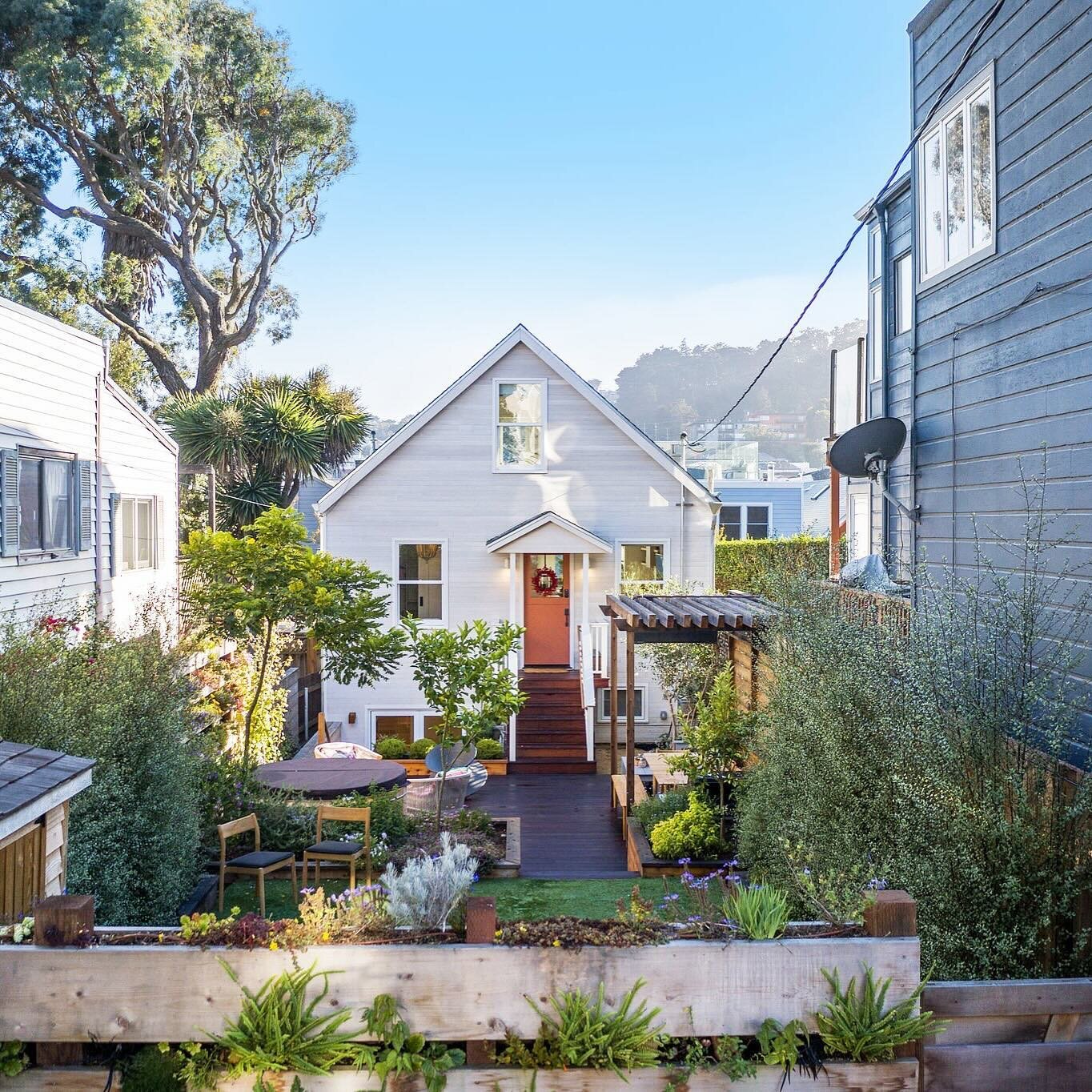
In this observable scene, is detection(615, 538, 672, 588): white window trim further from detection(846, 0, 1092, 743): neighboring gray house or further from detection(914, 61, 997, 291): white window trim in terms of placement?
detection(914, 61, 997, 291): white window trim

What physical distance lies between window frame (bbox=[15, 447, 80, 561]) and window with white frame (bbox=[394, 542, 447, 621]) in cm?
775

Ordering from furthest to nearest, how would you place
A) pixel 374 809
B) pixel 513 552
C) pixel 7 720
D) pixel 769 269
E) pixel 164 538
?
pixel 769 269 < pixel 513 552 < pixel 164 538 < pixel 374 809 < pixel 7 720

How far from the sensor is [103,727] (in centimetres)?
614

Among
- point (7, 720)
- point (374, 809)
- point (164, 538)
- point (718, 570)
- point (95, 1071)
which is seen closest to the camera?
point (95, 1071)

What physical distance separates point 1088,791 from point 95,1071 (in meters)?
4.54

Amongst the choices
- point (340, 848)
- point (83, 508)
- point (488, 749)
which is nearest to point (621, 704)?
point (488, 749)

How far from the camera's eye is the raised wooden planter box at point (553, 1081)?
12.4ft

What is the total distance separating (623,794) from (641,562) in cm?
700

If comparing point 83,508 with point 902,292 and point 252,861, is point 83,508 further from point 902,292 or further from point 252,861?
point 902,292

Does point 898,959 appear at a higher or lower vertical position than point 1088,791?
lower

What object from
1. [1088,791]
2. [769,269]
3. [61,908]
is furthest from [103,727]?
[769,269]

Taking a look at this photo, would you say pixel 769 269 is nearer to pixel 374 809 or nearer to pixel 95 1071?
pixel 374 809

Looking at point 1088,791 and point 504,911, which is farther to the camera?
point 504,911

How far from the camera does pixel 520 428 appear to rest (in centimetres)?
1923
